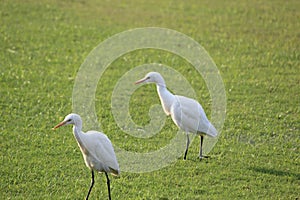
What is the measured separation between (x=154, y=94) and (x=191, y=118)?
102 inches

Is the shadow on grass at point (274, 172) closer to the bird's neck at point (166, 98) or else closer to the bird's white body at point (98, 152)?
the bird's neck at point (166, 98)

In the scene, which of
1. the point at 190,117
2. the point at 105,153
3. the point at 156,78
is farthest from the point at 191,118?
the point at 105,153

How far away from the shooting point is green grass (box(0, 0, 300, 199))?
6.97 metres

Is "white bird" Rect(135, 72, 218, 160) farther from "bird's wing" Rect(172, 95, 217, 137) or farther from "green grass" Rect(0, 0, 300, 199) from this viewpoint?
"green grass" Rect(0, 0, 300, 199)

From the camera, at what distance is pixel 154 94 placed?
33.9 ft

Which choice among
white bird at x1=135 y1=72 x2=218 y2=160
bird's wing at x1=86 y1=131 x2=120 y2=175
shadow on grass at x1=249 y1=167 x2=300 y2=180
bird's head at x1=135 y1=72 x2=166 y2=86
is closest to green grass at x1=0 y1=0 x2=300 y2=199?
shadow on grass at x1=249 y1=167 x2=300 y2=180

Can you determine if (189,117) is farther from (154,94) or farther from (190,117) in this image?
(154,94)

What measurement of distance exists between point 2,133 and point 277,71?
18.4 feet

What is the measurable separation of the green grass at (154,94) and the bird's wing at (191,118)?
0.37m

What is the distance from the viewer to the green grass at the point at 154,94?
697cm

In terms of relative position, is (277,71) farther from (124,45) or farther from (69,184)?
(69,184)

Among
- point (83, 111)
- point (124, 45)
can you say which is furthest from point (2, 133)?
point (124, 45)

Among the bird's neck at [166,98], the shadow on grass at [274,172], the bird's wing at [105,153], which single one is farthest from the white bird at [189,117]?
the bird's wing at [105,153]

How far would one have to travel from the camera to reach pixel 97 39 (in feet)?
43.4
